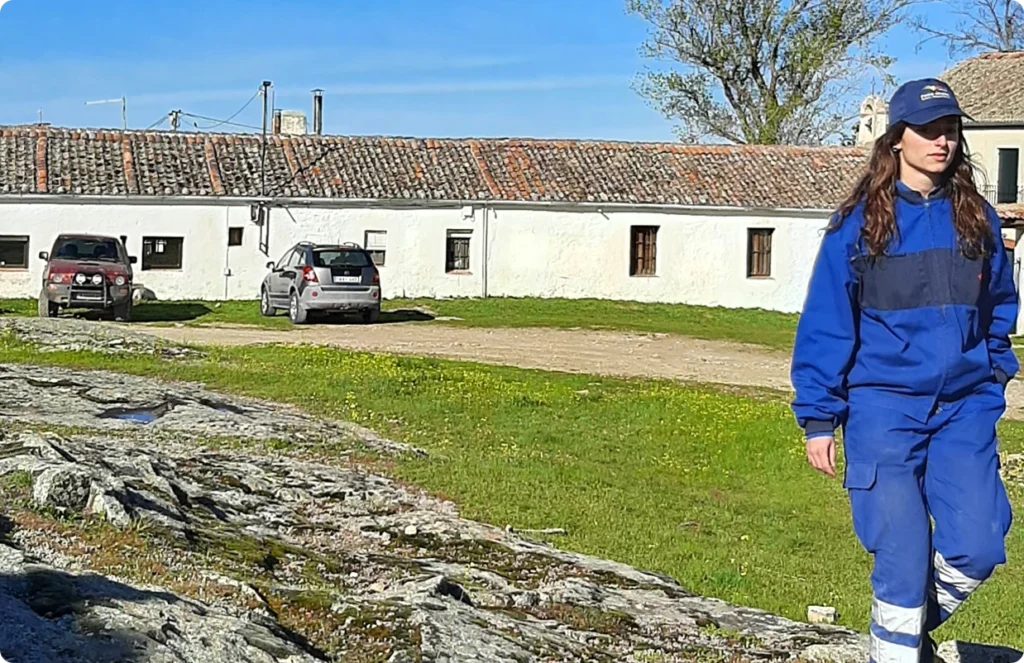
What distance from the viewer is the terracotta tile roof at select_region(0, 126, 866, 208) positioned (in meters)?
35.0

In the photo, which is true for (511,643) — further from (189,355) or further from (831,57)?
(831,57)

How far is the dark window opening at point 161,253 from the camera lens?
113 ft

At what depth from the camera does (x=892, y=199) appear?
427 cm

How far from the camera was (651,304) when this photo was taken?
36688 millimetres

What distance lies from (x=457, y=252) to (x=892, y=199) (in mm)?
32653

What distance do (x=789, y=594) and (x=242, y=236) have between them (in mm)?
28953

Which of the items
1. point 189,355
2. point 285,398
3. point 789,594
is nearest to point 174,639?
point 789,594

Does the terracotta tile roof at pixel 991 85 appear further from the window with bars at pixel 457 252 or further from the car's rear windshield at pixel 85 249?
the car's rear windshield at pixel 85 249

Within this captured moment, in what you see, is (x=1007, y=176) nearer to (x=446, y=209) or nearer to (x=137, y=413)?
(x=446, y=209)

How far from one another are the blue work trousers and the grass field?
2419 centimetres

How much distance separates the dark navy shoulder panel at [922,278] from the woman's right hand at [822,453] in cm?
43

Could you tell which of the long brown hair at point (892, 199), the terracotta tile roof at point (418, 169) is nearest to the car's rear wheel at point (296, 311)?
the terracotta tile roof at point (418, 169)

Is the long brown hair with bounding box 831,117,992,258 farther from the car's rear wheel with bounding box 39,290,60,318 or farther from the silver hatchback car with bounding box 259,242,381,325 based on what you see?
the car's rear wheel with bounding box 39,290,60,318

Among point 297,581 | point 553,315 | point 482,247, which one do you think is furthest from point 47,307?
point 297,581
